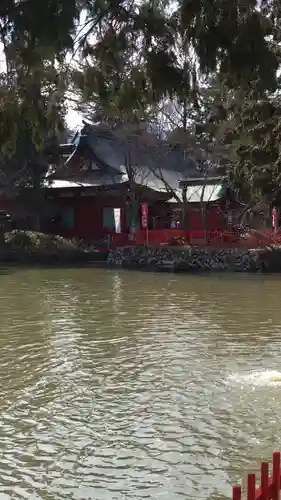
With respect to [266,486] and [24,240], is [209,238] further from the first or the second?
[266,486]

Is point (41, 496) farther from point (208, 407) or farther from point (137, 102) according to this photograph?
point (137, 102)

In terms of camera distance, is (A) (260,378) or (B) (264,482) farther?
(A) (260,378)

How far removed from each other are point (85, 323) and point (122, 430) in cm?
710

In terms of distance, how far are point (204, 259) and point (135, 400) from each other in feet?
65.4

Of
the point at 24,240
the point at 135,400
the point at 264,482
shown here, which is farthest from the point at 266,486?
the point at 24,240

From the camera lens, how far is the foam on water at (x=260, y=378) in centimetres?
830

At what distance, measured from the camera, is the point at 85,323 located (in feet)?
44.8

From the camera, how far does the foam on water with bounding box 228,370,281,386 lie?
8.30 meters

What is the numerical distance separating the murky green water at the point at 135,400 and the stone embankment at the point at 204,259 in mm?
10820

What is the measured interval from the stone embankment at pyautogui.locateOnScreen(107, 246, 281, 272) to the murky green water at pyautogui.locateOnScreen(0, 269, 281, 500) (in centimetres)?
1082

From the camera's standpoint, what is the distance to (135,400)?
7.66 metres

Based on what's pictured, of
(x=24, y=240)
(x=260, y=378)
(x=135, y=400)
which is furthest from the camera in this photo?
(x=24, y=240)

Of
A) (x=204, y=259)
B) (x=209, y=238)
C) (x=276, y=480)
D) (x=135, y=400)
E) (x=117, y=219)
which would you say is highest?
(x=117, y=219)

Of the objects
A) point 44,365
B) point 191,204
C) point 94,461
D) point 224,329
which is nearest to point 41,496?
point 94,461
